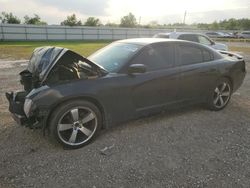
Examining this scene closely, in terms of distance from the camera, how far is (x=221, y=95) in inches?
211

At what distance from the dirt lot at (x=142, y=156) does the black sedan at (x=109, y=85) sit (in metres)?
0.30

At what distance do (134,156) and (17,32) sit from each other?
31.4 meters

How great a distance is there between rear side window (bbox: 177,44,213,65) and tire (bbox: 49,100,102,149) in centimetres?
193

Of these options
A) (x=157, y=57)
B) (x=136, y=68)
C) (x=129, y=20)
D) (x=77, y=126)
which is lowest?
(x=77, y=126)

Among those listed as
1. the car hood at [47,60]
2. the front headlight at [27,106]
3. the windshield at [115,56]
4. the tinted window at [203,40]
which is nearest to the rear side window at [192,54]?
the windshield at [115,56]

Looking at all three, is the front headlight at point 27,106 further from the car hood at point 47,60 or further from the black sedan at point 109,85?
the car hood at point 47,60

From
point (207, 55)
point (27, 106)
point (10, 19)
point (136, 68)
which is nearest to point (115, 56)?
point (136, 68)

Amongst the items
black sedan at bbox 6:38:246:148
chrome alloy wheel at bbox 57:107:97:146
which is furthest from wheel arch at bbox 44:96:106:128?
chrome alloy wheel at bbox 57:107:97:146

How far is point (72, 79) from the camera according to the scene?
3688mm

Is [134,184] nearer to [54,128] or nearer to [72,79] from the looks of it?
[54,128]

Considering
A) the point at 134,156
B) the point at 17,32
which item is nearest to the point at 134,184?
the point at 134,156

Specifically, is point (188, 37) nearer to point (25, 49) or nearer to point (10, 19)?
point (25, 49)

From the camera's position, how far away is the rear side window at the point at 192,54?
4723 millimetres

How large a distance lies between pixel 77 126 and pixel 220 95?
3.14m
